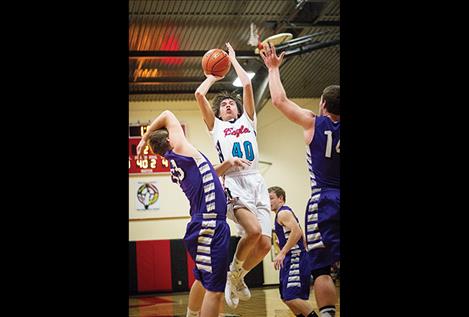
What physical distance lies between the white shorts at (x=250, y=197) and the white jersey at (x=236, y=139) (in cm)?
6

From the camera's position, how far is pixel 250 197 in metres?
5.08

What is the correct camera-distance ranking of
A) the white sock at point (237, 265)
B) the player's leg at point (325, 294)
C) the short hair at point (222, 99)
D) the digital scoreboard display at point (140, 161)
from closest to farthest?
the player's leg at point (325, 294)
the white sock at point (237, 265)
the short hair at point (222, 99)
the digital scoreboard display at point (140, 161)

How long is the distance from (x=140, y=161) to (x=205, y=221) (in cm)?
800

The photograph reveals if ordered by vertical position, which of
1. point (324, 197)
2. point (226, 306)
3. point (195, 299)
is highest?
point (324, 197)

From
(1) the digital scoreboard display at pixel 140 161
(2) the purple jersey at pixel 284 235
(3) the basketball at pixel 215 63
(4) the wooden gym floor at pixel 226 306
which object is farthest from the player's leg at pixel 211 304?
(1) the digital scoreboard display at pixel 140 161

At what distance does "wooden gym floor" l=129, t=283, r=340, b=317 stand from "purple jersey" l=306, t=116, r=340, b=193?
2566 millimetres

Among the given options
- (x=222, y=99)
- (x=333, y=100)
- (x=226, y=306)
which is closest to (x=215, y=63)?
(x=222, y=99)

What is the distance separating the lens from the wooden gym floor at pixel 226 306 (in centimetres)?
741

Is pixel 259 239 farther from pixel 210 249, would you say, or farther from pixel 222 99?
pixel 222 99

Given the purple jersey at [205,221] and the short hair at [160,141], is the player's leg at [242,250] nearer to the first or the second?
the purple jersey at [205,221]

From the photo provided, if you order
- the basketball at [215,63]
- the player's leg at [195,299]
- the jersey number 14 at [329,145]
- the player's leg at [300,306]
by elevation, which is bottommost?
the player's leg at [300,306]
